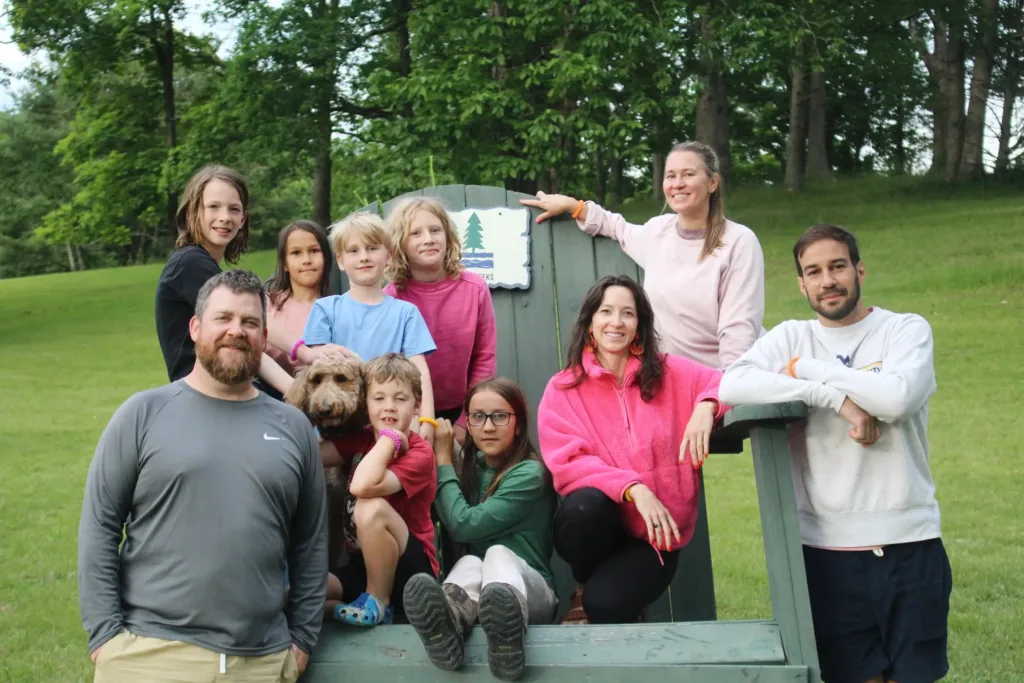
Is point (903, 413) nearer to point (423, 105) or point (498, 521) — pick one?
point (498, 521)

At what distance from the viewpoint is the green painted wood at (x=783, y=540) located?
2.62 meters

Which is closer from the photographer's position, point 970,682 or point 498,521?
point 498,521

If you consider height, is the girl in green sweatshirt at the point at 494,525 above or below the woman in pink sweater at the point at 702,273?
below

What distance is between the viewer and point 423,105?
13781 mm

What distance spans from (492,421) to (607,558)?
52 centimetres

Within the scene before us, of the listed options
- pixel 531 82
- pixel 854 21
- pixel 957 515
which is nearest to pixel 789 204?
pixel 854 21

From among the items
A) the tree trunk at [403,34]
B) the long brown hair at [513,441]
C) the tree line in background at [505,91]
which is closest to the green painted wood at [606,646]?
the long brown hair at [513,441]

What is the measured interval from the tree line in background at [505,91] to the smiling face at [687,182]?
8.72 meters

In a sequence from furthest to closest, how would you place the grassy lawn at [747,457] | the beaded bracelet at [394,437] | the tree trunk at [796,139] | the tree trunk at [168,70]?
the tree trunk at [796,139] → the tree trunk at [168,70] → the grassy lawn at [747,457] → the beaded bracelet at [394,437]

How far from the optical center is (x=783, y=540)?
8.75ft

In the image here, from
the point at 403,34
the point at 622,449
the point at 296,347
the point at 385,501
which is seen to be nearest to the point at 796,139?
the point at 403,34

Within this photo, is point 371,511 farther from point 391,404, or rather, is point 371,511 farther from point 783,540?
point 783,540

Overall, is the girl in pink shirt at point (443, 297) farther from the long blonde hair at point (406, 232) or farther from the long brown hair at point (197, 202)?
Result: the long brown hair at point (197, 202)

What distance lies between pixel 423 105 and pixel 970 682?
36.3 ft
